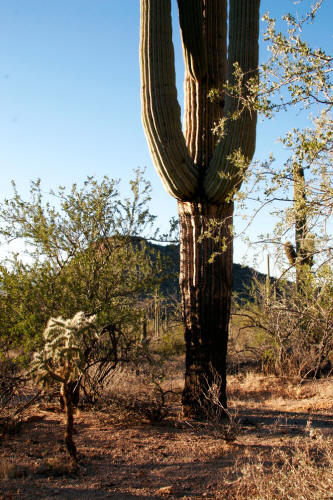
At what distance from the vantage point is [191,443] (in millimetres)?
5633

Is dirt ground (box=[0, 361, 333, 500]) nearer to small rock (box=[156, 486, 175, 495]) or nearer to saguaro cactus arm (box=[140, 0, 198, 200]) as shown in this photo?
small rock (box=[156, 486, 175, 495])

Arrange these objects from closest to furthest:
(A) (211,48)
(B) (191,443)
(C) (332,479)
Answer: (C) (332,479), (B) (191,443), (A) (211,48)

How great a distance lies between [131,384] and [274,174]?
411 cm

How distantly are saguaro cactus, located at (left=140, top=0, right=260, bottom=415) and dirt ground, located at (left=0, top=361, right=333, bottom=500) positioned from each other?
78 centimetres

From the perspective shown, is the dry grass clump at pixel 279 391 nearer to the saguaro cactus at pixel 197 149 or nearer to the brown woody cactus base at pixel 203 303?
the brown woody cactus base at pixel 203 303

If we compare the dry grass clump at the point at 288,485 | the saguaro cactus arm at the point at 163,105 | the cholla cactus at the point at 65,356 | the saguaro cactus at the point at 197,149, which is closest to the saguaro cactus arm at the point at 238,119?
the saguaro cactus at the point at 197,149

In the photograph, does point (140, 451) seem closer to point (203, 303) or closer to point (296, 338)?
point (203, 303)

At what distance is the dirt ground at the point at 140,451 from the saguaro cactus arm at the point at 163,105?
123 inches

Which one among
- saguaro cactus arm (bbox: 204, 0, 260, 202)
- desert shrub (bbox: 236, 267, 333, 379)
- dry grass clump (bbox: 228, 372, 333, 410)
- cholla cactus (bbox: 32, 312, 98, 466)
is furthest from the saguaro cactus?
desert shrub (bbox: 236, 267, 333, 379)

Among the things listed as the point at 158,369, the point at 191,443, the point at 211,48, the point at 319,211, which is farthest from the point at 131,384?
the point at 211,48

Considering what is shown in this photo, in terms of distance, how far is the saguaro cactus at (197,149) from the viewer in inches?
245

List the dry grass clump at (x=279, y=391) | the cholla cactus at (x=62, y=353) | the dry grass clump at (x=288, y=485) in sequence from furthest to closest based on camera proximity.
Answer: the dry grass clump at (x=279, y=391), the cholla cactus at (x=62, y=353), the dry grass clump at (x=288, y=485)

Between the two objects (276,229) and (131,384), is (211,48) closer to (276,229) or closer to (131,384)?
(276,229)

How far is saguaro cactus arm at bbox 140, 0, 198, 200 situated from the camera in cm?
621
